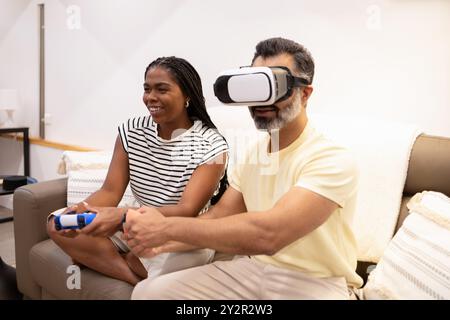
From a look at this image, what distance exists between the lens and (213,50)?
2.19m

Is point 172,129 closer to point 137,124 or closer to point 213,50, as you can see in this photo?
point 137,124

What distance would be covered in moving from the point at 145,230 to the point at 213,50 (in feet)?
4.61

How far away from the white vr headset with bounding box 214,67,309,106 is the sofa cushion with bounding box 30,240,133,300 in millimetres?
725

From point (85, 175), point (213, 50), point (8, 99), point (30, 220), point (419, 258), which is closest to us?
point (419, 258)

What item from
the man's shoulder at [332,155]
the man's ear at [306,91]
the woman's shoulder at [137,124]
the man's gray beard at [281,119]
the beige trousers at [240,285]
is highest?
the man's ear at [306,91]

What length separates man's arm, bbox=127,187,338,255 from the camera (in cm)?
96

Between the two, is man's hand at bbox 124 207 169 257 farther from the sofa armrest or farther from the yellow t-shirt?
the sofa armrest

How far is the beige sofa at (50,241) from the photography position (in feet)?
4.53

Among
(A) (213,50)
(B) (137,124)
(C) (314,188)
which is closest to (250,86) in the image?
(C) (314,188)

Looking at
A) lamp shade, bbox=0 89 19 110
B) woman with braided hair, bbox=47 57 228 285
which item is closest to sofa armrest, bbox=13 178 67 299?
woman with braided hair, bbox=47 57 228 285

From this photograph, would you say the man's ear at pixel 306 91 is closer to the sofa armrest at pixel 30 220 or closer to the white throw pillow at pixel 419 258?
the white throw pillow at pixel 419 258

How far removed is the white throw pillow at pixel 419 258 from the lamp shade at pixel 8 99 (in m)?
2.64

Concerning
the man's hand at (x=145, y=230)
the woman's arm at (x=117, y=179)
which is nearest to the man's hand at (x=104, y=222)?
the man's hand at (x=145, y=230)

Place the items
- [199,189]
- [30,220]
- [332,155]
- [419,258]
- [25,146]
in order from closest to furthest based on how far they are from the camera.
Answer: [332,155]
[419,258]
[199,189]
[30,220]
[25,146]
